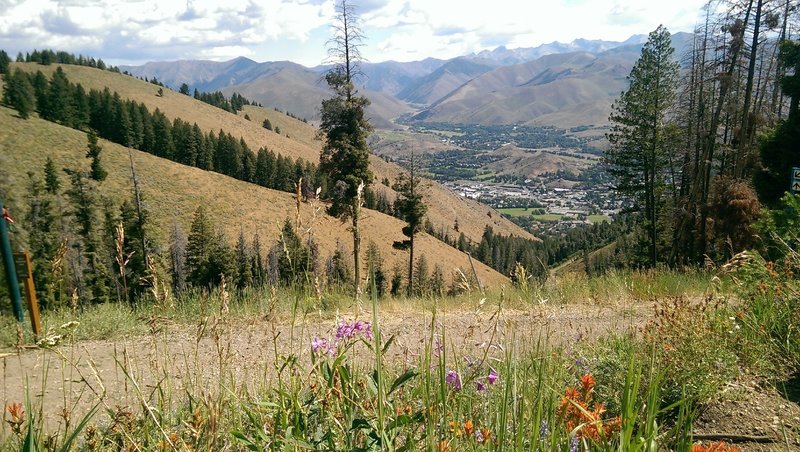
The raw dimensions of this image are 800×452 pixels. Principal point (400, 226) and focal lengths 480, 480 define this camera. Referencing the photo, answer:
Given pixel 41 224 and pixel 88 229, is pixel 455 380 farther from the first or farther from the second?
pixel 88 229

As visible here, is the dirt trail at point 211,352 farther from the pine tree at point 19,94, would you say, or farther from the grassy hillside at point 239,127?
the grassy hillside at point 239,127

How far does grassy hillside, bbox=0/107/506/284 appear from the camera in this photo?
76375 mm

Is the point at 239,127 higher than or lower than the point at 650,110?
higher

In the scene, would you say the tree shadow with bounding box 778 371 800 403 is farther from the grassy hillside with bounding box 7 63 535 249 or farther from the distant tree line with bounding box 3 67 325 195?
the grassy hillside with bounding box 7 63 535 249

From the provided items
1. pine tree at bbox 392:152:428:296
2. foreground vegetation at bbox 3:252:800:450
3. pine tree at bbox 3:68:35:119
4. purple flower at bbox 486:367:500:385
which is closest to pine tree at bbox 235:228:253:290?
pine tree at bbox 392:152:428:296

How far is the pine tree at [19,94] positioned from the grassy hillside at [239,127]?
35247mm

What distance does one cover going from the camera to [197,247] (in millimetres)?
54750

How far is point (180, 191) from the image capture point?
8362 cm

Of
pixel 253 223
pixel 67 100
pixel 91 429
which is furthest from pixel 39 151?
pixel 91 429

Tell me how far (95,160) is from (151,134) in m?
27.8

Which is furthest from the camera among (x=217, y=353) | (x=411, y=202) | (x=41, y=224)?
(x=41, y=224)

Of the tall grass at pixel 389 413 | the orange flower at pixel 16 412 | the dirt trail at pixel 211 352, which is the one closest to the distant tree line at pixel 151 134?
the dirt trail at pixel 211 352

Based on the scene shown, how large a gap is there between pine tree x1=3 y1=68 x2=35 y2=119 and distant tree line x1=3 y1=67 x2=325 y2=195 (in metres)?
0.40

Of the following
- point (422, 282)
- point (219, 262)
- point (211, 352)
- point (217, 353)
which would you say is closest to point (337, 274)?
point (211, 352)
